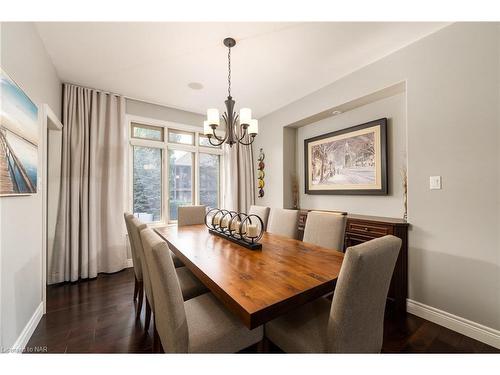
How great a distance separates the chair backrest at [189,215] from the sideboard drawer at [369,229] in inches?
76.1

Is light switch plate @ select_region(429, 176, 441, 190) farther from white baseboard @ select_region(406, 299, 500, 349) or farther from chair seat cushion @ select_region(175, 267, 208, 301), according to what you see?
chair seat cushion @ select_region(175, 267, 208, 301)

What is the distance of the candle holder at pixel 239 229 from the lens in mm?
1775

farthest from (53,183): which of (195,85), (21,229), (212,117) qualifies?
(212,117)

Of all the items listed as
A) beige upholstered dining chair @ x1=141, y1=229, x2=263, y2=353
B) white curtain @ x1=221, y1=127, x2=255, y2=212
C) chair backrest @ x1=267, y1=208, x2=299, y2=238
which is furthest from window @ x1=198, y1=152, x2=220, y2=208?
beige upholstered dining chair @ x1=141, y1=229, x2=263, y2=353

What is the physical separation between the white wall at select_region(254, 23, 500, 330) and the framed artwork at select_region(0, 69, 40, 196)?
3.19 meters

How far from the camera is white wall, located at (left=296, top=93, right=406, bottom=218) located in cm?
248

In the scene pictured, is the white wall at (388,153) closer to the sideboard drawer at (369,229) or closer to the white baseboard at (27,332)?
the sideboard drawer at (369,229)

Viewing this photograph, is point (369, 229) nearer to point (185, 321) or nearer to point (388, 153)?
point (388, 153)

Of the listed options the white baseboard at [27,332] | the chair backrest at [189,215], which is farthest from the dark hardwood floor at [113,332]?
the chair backrest at [189,215]

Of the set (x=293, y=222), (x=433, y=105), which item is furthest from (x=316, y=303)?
(x=433, y=105)

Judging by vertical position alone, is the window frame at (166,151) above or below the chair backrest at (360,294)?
above
